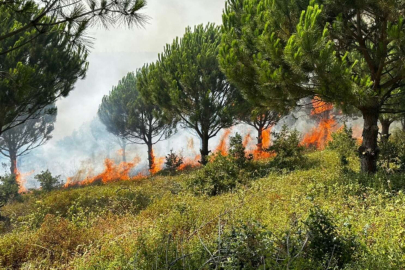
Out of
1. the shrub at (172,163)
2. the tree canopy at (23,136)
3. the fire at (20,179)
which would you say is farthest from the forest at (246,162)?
the tree canopy at (23,136)

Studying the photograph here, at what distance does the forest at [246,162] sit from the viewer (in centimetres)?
304

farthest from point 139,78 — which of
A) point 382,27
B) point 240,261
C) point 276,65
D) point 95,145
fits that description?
point 95,145

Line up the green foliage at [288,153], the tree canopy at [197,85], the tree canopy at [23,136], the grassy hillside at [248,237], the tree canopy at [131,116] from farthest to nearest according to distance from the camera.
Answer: the tree canopy at [23,136] → the tree canopy at [131,116] → the tree canopy at [197,85] → the green foliage at [288,153] → the grassy hillside at [248,237]

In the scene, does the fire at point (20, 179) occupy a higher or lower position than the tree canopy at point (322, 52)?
lower

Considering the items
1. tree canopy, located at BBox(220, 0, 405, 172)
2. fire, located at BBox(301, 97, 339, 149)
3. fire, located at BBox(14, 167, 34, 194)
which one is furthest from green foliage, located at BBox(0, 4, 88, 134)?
fire, located at BBox(301, 97, 339, 149)

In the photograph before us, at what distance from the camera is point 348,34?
248 inches

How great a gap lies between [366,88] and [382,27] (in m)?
1.71

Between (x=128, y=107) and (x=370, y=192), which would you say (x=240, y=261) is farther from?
(x=128, y=107)

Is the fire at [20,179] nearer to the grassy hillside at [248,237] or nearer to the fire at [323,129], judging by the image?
the grassy hillside at [248,237]

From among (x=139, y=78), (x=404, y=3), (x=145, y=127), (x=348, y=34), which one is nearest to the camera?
(x=404, y=3)

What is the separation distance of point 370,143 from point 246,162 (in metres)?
4.93

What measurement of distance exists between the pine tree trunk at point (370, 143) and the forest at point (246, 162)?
0.08 feet

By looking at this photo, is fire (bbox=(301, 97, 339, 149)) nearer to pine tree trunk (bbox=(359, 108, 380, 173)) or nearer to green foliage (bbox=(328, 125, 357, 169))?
green foliage (bbox=(328, 125, 357, 169))

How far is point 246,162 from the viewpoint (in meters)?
10.8
